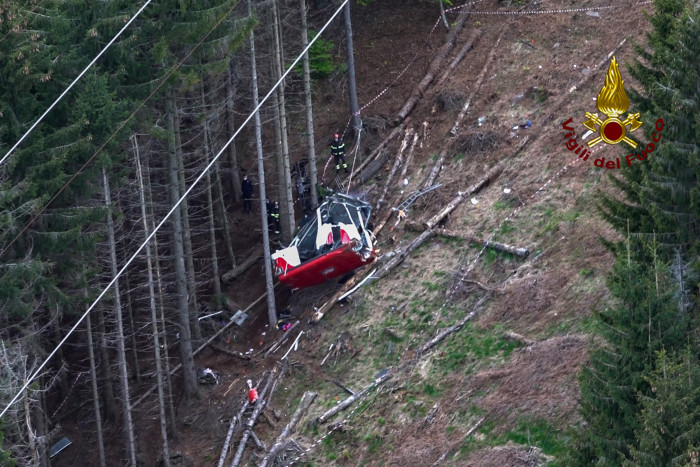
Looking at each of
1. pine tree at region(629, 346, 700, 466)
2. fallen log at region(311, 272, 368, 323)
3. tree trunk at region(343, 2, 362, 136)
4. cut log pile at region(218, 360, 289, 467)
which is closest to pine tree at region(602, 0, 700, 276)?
pine tree at region(629, 346, 700, 466)

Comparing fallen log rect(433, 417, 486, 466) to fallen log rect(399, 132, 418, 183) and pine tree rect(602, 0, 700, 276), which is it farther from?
fallen log rect(399, 132, 418, 183)

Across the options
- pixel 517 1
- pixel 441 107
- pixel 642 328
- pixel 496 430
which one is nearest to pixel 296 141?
pixel 441 107

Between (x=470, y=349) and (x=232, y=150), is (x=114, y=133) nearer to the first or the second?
(x=470, y=349)

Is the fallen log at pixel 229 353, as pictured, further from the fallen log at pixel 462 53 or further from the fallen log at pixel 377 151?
the fallen log at pixel 462 53

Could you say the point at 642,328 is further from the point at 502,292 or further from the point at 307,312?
the point at 307,312

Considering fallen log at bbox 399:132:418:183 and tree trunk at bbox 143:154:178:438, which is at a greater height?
fallen log at bbox 399:132:418:183

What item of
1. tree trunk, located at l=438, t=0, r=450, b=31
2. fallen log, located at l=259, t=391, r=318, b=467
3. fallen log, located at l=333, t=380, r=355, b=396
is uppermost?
tree trunk, located at l=438, t=0, r=450, b=31

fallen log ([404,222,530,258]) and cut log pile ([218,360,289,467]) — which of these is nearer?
fallen log ([404,222,530,258])
